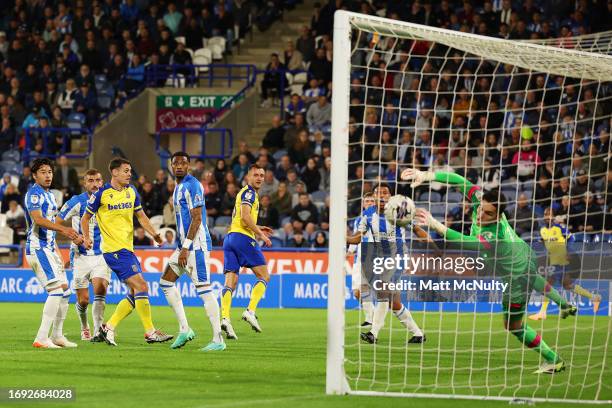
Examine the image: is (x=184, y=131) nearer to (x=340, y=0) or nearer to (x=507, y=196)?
(x=340, y=0)

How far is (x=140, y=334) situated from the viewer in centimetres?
1483

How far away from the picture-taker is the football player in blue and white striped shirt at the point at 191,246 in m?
12.5

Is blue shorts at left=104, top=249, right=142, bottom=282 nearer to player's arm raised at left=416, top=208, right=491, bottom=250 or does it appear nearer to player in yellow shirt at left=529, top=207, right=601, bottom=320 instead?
player's arm raised at left=416, top=208, right=491, bottom=250

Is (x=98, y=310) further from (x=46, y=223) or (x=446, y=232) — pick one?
(x=446, y=232)

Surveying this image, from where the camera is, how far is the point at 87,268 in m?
14.0

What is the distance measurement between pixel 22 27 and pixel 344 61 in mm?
25043

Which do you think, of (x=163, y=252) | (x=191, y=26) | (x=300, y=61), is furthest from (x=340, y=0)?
(x=163, y=252)

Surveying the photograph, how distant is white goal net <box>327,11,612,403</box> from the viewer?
918 centimetres

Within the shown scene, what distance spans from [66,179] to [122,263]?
557 inches

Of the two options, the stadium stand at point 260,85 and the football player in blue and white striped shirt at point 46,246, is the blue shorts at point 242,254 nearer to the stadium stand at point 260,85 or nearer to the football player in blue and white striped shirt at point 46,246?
the football player in blue and white striped shirt at point 46,246

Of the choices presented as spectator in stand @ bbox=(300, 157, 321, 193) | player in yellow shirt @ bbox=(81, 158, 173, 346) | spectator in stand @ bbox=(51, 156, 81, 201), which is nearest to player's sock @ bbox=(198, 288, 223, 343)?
player in yellow shirt @ bbox=(81, 158, 173, 346)

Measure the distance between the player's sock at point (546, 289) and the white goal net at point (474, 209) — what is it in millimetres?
36

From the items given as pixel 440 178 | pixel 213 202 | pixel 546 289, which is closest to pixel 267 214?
pixel 213 202

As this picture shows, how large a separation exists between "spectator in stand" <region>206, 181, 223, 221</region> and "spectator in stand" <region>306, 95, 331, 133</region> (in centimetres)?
278
